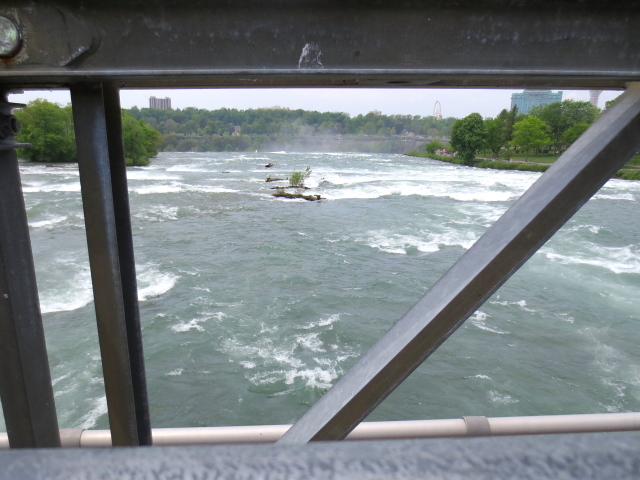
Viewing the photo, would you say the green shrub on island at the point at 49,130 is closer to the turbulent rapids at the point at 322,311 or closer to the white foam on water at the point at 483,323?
the turbulent rapids at the point at 322,311

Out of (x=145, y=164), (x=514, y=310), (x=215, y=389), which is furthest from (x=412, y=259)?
(x=145, y=164)

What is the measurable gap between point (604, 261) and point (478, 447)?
50.4 feet

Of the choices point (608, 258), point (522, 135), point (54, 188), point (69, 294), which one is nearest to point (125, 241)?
point (69, 294)

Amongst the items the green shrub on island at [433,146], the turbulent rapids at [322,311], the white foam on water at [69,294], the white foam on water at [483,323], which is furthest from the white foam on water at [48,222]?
the green shrub on island at [433,146]

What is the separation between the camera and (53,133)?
31.7 m

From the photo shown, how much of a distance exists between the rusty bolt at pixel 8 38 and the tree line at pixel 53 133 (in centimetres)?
3161

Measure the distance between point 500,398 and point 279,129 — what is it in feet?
171

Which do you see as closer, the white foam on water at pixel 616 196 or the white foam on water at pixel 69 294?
the white foam on water at pixel 69 294

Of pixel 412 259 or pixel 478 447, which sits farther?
pixel 412 259

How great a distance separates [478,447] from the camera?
0.28 m

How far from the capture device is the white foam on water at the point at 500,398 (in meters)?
7.80

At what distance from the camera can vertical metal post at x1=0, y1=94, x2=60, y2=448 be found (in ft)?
3.37

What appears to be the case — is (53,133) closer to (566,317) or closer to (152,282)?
A: (152,282)

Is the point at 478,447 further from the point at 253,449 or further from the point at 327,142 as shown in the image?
the point at 327,142
